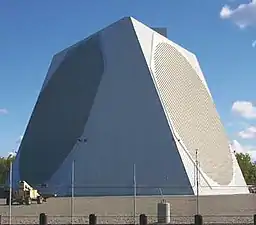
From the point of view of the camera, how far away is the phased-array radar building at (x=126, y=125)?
42500 mm

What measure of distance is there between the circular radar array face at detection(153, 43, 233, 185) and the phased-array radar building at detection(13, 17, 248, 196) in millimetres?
130

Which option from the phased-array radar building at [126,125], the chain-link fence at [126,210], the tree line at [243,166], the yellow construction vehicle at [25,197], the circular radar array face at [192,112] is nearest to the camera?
the chain-link fence at [126,210]

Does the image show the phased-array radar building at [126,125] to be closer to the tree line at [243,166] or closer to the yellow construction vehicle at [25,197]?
the yellow construction vehicle at [25,197]

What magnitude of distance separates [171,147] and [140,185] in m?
4.13

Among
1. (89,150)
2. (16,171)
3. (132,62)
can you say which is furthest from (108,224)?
(16,171)

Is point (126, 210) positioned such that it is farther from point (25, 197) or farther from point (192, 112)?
point (192, 112)

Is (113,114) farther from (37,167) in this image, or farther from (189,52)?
(189,52)

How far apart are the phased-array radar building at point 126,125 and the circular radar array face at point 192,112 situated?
13 cm

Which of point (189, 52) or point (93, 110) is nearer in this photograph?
point (93, 110)

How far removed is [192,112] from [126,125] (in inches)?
301

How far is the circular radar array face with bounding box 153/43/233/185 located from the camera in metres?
45.5

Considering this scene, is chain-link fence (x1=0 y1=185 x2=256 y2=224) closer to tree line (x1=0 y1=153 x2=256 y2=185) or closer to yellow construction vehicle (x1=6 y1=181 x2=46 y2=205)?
yellow construction vehicle (x1=6 y1=181 x2=46 y2=205)

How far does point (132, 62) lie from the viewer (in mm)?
47031

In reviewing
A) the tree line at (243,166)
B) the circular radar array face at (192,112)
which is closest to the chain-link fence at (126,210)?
the circular radar array face at (192,112)
